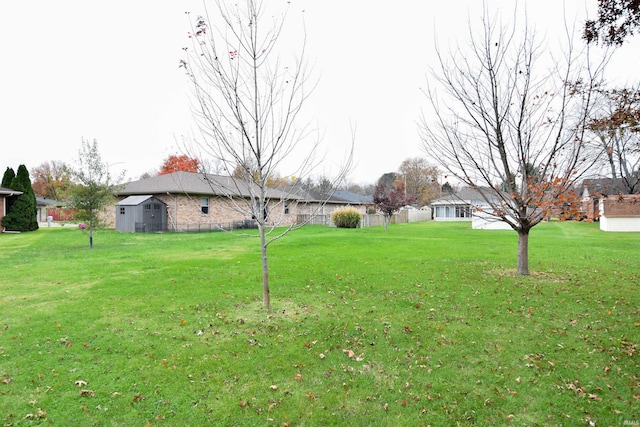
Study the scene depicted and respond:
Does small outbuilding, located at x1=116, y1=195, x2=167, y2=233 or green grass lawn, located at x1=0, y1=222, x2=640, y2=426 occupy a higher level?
small outbuilding, located at x1=116, y1=195, x2=167, y2=233

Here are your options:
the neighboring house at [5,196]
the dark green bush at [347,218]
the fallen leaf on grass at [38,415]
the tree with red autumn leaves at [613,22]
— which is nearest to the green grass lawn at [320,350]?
the fallen leaf on grass at [38,415]

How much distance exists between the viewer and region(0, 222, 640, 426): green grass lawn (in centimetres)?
325

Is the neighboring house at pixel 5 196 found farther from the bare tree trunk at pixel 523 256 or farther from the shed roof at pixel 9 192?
the bare tree trunk at pixel 523 256

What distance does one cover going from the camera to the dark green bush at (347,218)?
96.8ft

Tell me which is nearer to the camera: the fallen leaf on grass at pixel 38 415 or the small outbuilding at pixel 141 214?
the fallen leaf on grass at pixel 38 415

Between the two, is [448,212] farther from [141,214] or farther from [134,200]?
[134,200]

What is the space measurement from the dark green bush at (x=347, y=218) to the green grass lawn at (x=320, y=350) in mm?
20501

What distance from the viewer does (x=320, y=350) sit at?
4504 mm

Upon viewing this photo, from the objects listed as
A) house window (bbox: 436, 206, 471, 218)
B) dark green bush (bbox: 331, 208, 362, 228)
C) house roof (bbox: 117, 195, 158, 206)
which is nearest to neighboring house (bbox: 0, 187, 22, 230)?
house roof (bbox: 117, 195, 158, 206)

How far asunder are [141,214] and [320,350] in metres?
22.3

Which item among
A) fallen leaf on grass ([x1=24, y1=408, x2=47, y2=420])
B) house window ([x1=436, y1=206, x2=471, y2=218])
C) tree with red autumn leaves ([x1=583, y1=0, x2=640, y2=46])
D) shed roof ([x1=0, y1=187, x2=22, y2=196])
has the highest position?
tree with red autumn leaves ([x1=583, y1=0, x2=640, y2=46])

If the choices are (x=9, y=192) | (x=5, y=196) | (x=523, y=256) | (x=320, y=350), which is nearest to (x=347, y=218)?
(x=523, y=256)

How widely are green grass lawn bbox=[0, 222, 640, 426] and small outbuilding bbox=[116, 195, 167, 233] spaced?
15075 millimetres

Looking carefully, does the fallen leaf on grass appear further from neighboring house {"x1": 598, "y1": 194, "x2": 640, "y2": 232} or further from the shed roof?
neighboring house {"x1": 598, "y1": 194, "x2": 640, "y2": 232}
